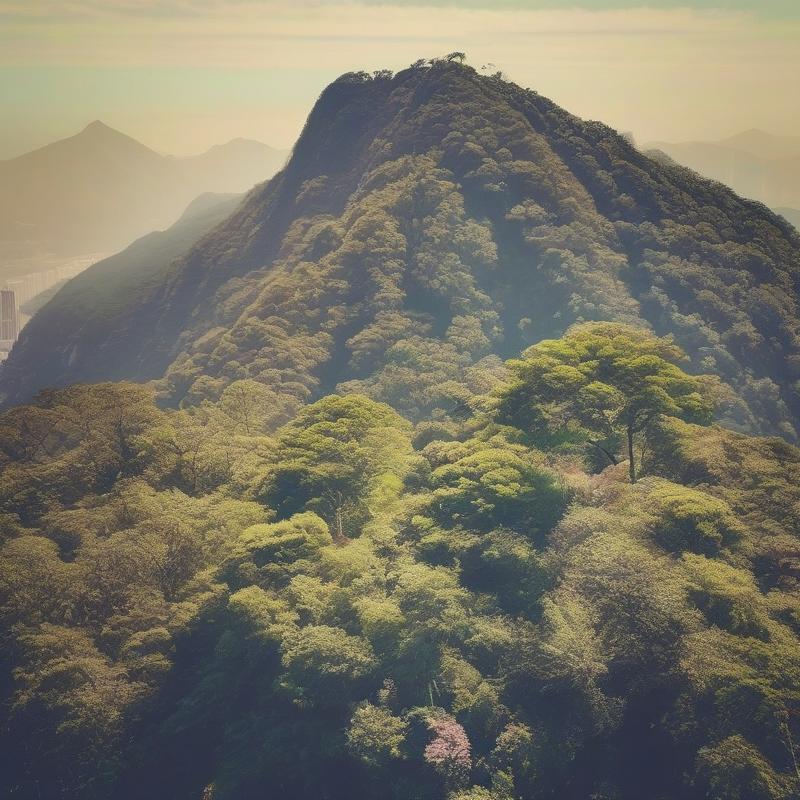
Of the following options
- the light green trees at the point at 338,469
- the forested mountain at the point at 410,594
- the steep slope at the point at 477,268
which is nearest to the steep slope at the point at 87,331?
the steep slope at the point at 477,268

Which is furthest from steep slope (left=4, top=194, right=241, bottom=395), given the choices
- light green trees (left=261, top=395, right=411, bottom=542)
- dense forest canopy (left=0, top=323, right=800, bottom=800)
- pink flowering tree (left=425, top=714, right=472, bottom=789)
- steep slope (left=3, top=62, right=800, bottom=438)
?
pink flowering tree (left=425, top=714, right=472, bottom=789)

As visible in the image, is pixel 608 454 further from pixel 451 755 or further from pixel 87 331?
pixel 87 331

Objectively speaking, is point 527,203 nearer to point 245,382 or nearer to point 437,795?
point 245,382

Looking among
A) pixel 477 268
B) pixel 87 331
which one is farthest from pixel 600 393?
pixel 87 331

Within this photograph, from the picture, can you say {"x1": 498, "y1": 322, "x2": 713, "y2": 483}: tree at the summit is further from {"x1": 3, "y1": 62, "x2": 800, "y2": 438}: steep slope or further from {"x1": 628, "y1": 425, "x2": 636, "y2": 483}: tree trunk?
{"x1": 3, "y1": 62, "x2": 800, "y2": 438}: steep slope

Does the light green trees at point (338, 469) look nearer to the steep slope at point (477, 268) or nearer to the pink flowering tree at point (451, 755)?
the pink flowering tree at point (451, 755)

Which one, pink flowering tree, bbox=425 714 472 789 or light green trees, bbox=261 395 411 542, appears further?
light green trees, bbox=261 395 411 542

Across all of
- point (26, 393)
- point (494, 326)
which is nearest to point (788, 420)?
point (494, 326)
